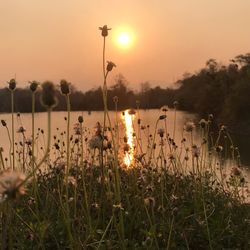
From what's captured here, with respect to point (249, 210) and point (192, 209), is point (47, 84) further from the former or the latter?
point (249, 210)

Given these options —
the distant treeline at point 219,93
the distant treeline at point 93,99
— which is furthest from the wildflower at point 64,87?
the distant treeline at point 219,93

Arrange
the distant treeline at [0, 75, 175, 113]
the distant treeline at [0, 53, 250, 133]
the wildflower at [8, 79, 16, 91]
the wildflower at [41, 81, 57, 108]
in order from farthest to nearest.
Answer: the distant treeline at [0, 53, 250, 133] < the distant treeline at [0, 75, 175, 113] < the wildflower at [8, 79, 16, 91] < the wildflower at [41, 81, 57, 108]

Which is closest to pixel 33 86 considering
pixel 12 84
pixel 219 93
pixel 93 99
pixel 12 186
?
pixel 12 84

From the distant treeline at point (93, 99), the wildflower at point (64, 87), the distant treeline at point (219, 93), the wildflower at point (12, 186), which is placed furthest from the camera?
the distant treeline at point (219, 93)

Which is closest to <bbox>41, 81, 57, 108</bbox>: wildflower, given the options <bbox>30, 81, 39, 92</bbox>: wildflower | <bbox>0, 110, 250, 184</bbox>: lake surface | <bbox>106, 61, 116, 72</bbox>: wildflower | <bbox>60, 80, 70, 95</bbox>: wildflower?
<bbox>60, 80, 70, 95</bbox>: wildflower

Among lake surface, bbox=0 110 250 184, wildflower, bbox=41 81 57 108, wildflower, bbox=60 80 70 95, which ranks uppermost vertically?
wildflower, bbox=60 80 70 95

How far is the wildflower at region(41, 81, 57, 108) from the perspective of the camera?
5.98 feet

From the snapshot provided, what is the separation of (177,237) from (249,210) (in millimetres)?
1457

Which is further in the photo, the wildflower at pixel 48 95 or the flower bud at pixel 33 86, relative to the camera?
the flower bud at pixel 33 86

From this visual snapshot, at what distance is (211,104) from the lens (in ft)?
192

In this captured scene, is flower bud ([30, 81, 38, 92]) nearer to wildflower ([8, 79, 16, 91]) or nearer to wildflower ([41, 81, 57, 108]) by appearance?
wildflower ([8, 79, 16, 91])

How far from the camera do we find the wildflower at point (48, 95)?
1.82 m

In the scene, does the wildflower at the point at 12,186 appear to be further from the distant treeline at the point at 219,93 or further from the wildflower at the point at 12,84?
the distant treeline at the point at 219,93

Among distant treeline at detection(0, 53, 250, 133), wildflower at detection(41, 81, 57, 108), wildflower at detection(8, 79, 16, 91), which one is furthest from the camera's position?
distant treeline at detection(0, 53, 250, 133)
